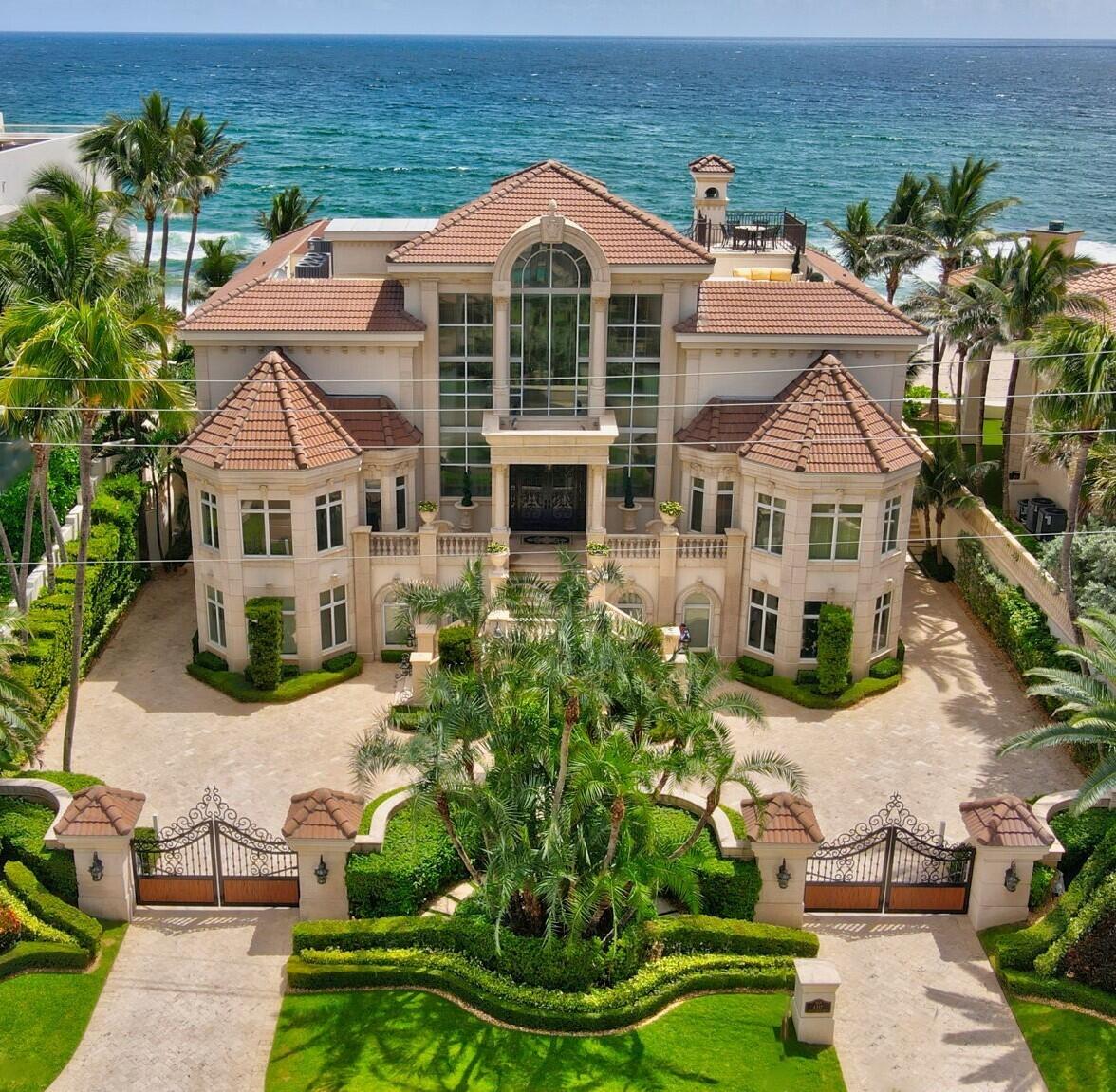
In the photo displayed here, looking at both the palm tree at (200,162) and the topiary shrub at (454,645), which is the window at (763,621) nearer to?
the topiary shrub at (454,645)

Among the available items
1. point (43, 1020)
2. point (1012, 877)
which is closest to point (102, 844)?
point (43, 1020)

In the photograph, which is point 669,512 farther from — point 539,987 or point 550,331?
point 539,987

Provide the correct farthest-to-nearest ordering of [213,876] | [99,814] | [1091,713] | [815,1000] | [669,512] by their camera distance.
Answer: [669,512] → [213,876] → [1091,713] → [99,814] → [815,1000]

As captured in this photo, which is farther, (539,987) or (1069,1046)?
(539,987)

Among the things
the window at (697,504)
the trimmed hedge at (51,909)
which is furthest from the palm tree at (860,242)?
the trimmed hedge at (51,909)

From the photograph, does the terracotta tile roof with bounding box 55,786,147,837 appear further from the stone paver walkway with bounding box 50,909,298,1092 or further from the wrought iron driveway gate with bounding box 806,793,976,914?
the wrought iron driveway gate with bounding box 806,793,976,914

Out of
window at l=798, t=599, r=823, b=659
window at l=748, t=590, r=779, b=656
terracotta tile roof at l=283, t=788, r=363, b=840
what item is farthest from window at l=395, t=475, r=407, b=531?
terracotta tile roof at l=283, t=788, r=363, b=840

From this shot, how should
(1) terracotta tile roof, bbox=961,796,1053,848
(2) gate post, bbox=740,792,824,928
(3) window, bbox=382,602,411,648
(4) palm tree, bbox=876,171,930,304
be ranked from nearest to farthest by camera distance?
(2) gate post, bbox=740,792,824,928
(1) terracotta tile roof, bbox=961,796,1053,848
(3) window, bbox=382,602,411,648
(4) palm tree, bbox=876,171,930,304
